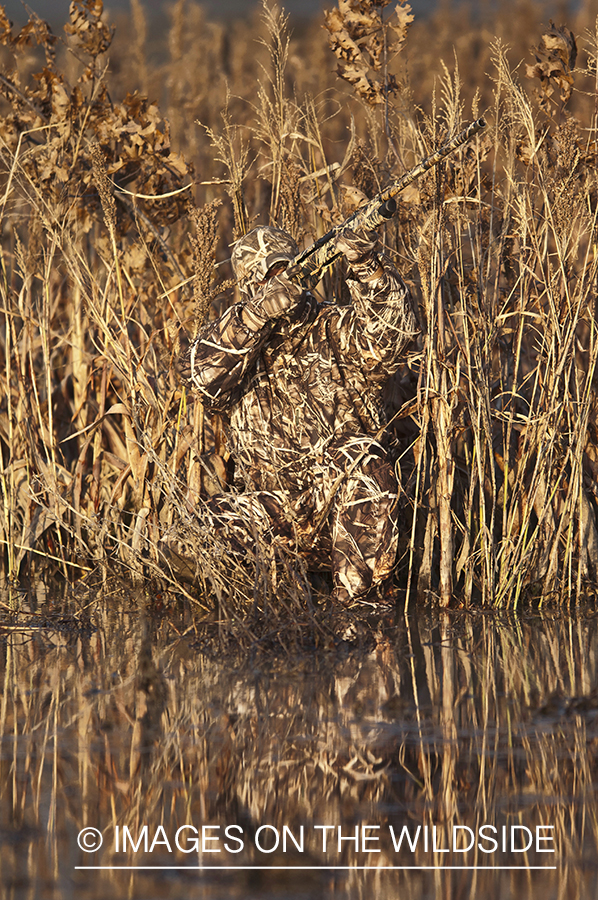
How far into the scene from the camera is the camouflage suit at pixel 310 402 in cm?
368

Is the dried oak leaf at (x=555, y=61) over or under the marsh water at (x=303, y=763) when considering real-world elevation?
over

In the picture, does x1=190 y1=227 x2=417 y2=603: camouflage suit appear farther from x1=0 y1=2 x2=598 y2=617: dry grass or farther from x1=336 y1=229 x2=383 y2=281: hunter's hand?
x1=0 y1=2 x2=598 y2=617: dry grass

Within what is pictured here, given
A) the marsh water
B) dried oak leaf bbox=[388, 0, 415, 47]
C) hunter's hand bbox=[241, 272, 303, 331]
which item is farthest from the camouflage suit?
dried oak leaf bbox=[388, 0, 415, 47]

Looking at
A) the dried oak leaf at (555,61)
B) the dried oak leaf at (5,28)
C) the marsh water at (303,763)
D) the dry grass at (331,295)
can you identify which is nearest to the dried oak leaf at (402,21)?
the dry grass at (331,295)

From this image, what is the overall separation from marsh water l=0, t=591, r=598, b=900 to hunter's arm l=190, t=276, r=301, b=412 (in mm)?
859

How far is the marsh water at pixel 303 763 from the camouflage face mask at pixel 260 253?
1230mm

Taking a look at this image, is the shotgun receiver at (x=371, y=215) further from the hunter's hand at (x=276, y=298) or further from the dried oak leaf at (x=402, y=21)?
the dried oak leaf at (x=402, y=21)

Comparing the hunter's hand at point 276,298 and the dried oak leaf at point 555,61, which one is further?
the dried oak leaf at point 555,61

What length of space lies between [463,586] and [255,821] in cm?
200

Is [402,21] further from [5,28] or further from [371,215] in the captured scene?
[5,28]

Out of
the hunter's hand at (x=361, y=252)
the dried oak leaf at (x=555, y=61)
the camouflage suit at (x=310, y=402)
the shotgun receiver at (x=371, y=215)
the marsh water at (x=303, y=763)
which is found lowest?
the marsh water at (x=303, y=763)

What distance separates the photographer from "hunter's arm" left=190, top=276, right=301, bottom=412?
358cm

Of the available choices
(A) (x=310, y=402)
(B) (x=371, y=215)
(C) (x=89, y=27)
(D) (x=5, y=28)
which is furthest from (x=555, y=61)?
(D) (x=5, y=28)

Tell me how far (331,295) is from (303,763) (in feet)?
8.13
